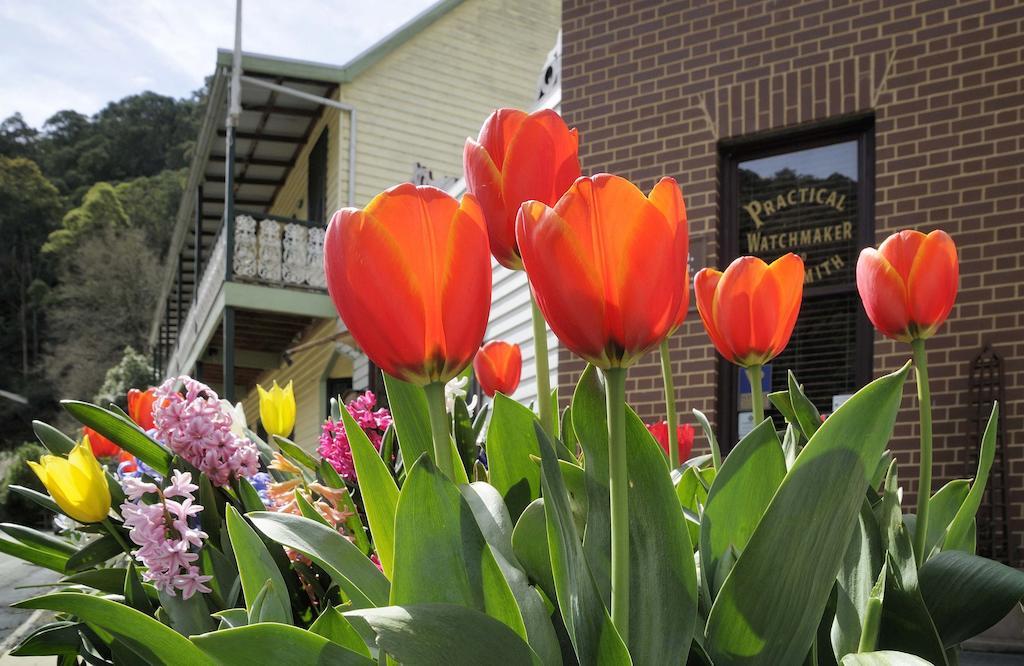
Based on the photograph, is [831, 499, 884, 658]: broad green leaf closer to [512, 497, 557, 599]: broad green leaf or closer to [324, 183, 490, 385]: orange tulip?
[512, 497, 557, 599]: broad green leaf

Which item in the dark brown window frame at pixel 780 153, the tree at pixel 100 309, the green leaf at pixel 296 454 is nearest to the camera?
the green leaf at pixel 296 454

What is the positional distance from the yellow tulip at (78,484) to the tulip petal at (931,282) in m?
1.04

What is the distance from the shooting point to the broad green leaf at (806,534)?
26.8 inches

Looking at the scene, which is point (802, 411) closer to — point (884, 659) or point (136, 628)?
point (884, 659)

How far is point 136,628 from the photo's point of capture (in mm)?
680

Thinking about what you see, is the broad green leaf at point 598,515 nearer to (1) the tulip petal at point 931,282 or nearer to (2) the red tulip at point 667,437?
(1) the tulip petal at point 931,282

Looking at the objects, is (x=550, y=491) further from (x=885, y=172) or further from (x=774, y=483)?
(x=885, y=172)

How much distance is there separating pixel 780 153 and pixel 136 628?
6.29 metres

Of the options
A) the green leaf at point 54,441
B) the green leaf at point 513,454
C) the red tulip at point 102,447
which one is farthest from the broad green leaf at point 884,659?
the red tulip at point 102,447

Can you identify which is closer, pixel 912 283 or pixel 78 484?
pixel 912 283

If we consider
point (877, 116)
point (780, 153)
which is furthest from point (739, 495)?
point (780, 153)

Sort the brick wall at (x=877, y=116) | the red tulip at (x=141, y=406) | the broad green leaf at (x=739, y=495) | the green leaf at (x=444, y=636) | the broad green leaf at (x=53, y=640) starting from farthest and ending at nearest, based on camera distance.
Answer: the brick wall at (x=877, y=116)
the red tulip at (x=141, y=406)
the broad green leaf at (x=53, y=640)
the broad green leaf at (x=739, y=495)
the green leaf at (x=444, y=636)

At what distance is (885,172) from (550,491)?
5.84 m

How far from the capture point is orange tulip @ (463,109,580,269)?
90 centimetres
